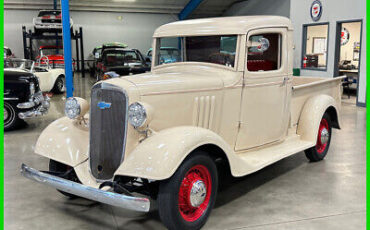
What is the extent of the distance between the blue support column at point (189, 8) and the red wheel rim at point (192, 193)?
16.4 meters

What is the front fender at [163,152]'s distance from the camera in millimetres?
2758

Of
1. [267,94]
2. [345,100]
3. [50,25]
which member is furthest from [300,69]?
[50,25]

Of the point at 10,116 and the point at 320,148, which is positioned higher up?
the point at 10,116

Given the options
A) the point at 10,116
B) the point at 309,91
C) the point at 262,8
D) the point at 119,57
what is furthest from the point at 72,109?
the point at 262,8

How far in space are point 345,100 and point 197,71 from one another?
8.00m

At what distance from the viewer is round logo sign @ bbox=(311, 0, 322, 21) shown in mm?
10826

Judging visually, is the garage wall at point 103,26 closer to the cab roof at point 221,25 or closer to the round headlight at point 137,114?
the cab roof at point 221,25

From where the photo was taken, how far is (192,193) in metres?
3.06

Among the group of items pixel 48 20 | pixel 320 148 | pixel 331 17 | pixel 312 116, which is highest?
pixel 48 20

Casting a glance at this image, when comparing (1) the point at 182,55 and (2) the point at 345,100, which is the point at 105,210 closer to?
(1) the point at 182,55

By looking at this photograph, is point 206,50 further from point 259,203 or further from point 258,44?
point 259,203

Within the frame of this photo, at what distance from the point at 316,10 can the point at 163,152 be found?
9.70 m

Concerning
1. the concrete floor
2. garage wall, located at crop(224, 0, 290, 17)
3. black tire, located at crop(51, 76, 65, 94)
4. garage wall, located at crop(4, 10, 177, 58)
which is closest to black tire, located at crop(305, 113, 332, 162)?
the concrete floor

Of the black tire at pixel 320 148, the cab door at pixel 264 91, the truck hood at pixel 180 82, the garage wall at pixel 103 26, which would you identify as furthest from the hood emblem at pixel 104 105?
the garage wall at pixel 103 26
